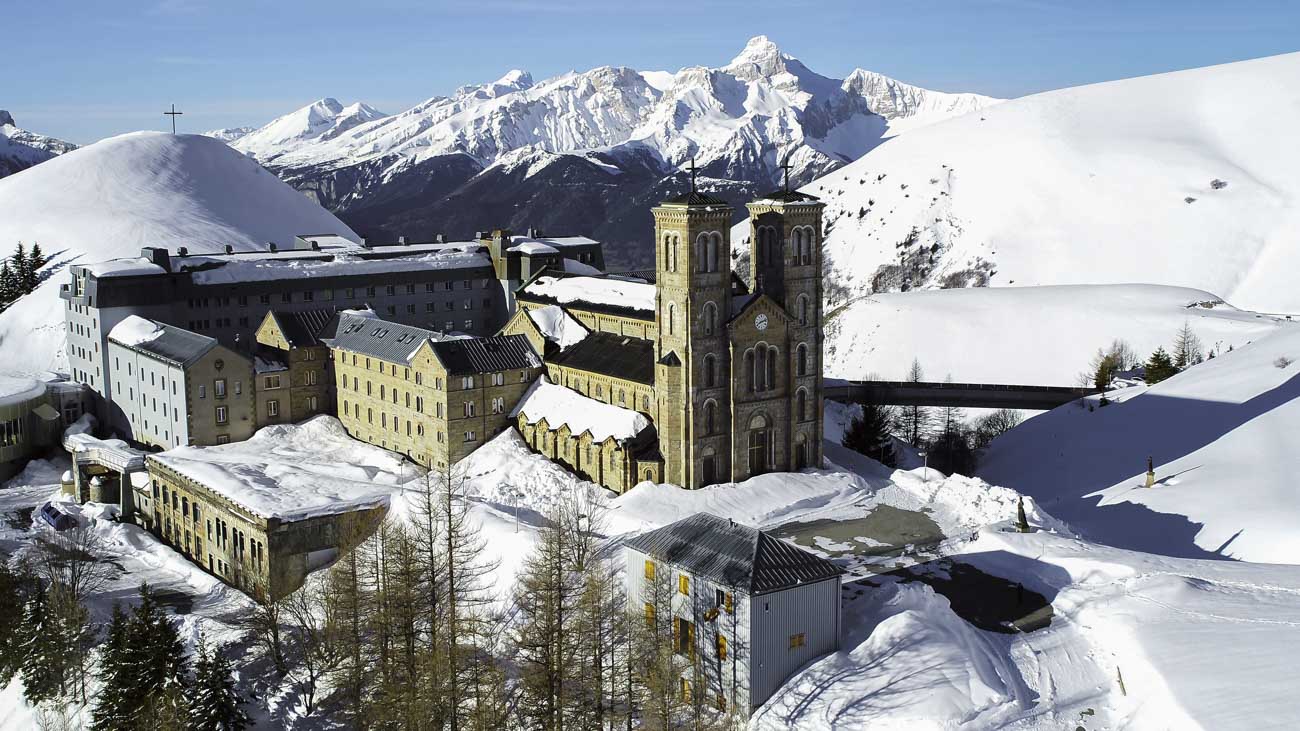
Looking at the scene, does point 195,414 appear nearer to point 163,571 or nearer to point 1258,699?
point 163,571

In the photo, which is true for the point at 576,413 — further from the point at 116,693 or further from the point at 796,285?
the point at 116,693

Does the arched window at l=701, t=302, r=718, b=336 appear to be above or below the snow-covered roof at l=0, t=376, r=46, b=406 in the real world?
above

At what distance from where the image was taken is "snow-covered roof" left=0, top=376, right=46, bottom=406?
273 ft

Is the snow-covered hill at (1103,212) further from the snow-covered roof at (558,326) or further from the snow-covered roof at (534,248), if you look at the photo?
the snow-covered roof at (558,326)

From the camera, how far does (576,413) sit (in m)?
67.7

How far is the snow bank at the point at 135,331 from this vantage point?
276 ft

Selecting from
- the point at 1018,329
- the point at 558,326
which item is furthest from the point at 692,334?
the point at 1018,329

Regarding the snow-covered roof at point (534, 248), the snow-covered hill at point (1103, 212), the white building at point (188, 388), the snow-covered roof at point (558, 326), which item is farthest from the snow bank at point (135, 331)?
the snow-covered hill at point (1103, 212)

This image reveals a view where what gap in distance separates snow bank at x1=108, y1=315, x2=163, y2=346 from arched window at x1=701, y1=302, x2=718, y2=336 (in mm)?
42907

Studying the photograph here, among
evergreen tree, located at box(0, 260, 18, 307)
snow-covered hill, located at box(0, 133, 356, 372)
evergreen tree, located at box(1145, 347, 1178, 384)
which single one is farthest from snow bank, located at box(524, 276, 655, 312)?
evergreen tree, located at box(0, 260, 18, 307)

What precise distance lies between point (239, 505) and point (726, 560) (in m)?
29.3

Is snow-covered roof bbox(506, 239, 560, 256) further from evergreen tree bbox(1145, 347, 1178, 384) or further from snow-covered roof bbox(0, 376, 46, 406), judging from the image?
evergreen tree bbox(1145, 347, 1178, 384)

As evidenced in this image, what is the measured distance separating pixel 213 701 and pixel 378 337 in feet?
125

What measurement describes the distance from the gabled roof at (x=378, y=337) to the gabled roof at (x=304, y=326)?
0.55 metres
